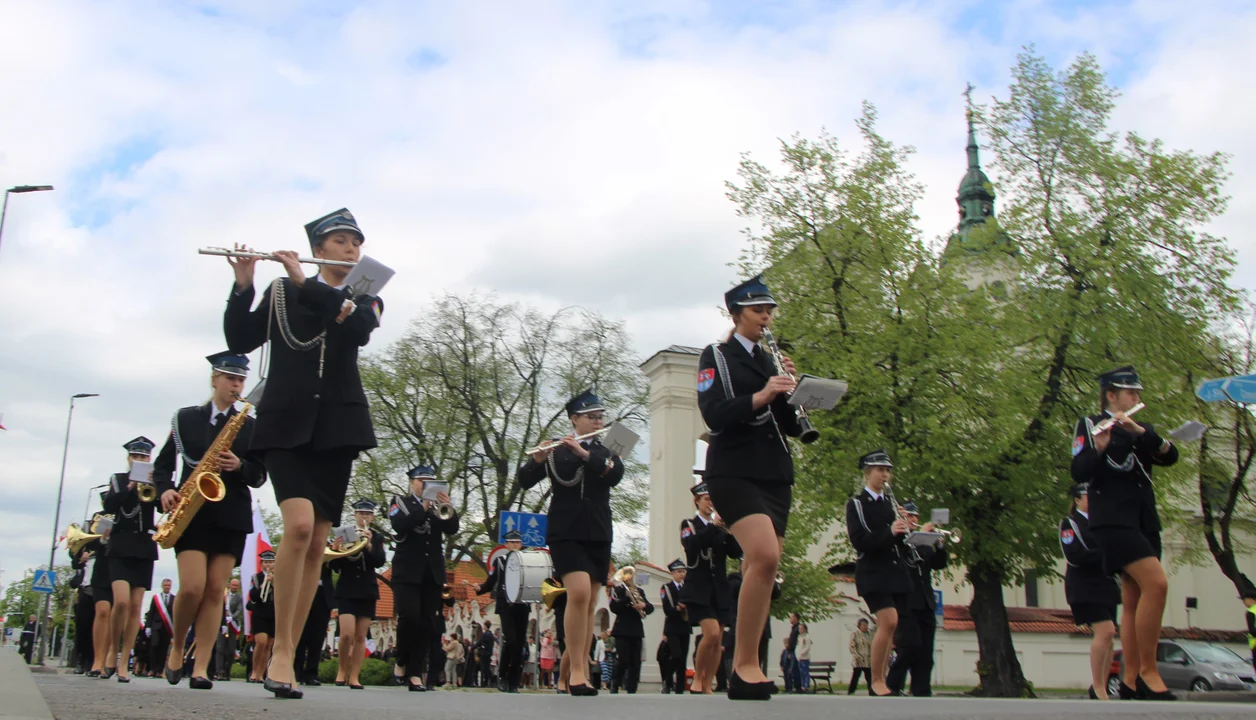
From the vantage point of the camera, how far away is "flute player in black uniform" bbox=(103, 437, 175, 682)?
36.2 feet

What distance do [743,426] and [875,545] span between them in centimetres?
549

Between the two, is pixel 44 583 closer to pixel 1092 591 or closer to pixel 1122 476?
pixel 1092 591

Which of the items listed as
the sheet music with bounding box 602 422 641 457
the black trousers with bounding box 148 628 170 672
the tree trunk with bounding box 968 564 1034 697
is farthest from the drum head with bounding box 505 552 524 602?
the tree trunk with bounding box 968 564 1034 697

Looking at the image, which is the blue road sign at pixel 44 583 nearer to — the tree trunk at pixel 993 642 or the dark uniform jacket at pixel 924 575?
the tree trunk at pixel 993 642

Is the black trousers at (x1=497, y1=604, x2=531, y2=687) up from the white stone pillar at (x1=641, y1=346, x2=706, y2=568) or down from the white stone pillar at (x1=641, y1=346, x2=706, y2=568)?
down

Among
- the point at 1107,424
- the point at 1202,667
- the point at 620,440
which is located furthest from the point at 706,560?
the point at 1202,667

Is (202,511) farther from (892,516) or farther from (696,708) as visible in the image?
(892,516)

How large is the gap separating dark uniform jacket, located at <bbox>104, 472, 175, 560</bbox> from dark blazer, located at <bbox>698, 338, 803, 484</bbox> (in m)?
6.38

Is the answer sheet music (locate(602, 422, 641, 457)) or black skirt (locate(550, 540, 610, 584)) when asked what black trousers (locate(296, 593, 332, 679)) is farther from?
sheet music (locate(602, 422, 641, 457))

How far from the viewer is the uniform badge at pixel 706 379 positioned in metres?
7.11

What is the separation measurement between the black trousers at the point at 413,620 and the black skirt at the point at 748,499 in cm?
668

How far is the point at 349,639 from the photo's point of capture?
14062 millimetres

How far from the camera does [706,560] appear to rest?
12633 millimetres

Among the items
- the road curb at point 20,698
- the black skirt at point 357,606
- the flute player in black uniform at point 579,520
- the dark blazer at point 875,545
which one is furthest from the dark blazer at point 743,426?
the black skirt at point 357,606
